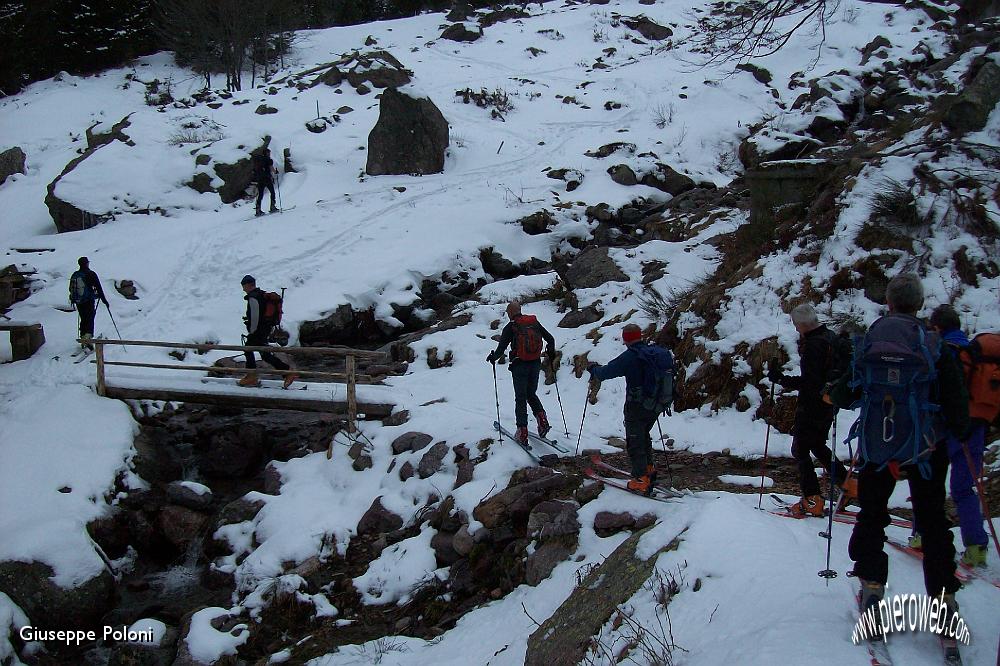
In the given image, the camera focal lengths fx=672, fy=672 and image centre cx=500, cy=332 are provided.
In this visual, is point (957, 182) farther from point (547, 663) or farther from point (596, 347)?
point (547, 663)

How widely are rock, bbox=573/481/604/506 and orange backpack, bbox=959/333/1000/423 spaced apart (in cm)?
342

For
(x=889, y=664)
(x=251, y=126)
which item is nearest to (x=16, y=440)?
(x=889, y=664)

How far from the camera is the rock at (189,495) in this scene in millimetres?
8930

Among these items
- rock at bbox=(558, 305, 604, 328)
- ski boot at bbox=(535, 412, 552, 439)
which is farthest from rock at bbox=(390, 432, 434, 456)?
rock at bbox=(558, 305, 604, 328)

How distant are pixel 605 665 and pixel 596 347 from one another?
752 cm

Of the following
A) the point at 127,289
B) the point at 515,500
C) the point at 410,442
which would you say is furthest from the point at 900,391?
the point at 127,289

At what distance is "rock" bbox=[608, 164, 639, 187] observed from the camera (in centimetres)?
2084

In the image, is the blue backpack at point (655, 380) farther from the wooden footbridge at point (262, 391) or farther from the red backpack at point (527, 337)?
the wooden footbridge at point (262, 391)

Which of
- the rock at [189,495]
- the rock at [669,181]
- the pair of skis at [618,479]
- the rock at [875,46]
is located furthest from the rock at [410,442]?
the rock at [875,46]

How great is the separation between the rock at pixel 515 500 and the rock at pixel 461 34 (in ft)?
116

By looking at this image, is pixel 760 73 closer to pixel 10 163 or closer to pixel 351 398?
pixel 351 398

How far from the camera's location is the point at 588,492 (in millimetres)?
6602

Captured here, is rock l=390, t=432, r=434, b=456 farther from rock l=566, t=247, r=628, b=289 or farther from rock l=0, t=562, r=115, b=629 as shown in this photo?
rock l=566, t=247, r=628, b=289

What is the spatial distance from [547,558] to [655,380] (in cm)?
188
